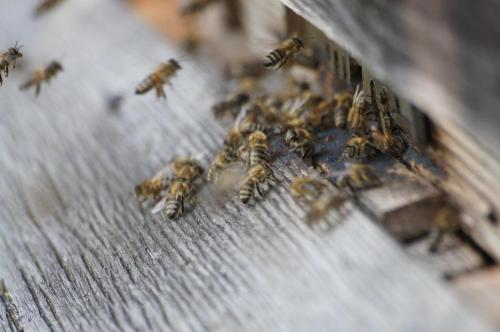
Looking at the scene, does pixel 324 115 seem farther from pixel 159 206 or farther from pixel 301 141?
pixel 159 206

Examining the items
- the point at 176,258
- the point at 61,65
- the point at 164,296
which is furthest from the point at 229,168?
the point at 61,65

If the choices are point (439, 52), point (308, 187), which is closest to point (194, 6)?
point (308, 187)

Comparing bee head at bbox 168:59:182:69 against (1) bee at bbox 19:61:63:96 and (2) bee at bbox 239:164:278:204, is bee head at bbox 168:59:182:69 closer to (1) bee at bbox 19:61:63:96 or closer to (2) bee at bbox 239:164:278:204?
(1) bee at bbox 19:61:63:96

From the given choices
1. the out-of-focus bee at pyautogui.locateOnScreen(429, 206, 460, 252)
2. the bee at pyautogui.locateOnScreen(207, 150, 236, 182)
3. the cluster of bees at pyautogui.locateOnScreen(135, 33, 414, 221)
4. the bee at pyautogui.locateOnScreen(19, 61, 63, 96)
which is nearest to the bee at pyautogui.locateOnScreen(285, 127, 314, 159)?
the cluster of bees at pyautogui.locateOnScreen(135, 33, 414, 221)

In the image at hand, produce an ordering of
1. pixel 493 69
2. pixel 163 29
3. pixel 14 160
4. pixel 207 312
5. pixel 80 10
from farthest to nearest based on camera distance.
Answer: pixel 80 10 → pixel 163 29 → pixel 14 160 → pixel 207 312 → pixel 493 69

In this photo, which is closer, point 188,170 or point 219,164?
point 219,164

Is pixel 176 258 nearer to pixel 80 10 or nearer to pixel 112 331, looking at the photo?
pixel 112 331
